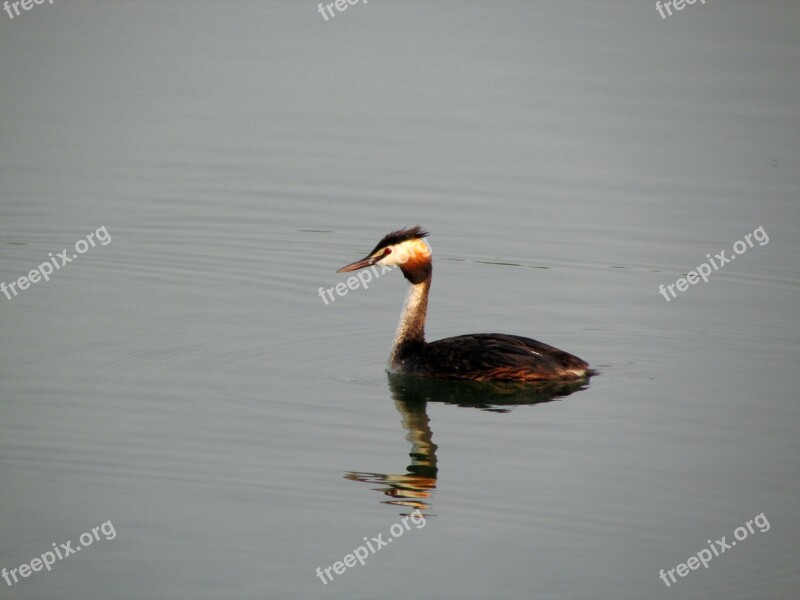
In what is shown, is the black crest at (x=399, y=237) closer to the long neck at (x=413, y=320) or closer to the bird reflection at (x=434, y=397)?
the long neck at (x=413, y=320)

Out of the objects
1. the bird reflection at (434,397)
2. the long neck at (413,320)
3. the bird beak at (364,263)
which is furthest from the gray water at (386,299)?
the bird beak at (364,263)

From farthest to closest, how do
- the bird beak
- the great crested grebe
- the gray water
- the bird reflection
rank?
the bird beak, the great crested grebe, the bird reflection, the gray water

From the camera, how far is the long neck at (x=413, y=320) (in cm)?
1362

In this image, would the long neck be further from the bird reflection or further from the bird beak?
the bird beak

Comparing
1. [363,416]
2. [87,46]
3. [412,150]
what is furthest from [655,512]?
[87,46]

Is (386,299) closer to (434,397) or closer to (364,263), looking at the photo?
(364,263)

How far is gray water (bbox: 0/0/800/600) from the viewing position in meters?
9.62

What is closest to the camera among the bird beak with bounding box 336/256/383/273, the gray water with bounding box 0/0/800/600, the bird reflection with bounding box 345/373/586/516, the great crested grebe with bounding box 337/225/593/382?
the gray water with bounding box 0/0/800/600

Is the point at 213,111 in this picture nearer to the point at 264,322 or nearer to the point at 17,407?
the point at 264,322

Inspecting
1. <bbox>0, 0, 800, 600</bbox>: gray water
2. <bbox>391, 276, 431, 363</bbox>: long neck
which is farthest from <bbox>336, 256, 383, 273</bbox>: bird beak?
<bbox>0, 0, 800, 600</bbox>: gray water

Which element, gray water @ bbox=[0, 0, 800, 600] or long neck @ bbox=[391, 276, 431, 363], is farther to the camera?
long neck @ bbox=[391, 276, 431, 363]

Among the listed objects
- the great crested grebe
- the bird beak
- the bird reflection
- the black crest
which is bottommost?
the bird reflection

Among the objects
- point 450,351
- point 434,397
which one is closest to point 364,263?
point 450,351

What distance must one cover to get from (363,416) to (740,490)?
3.15m
